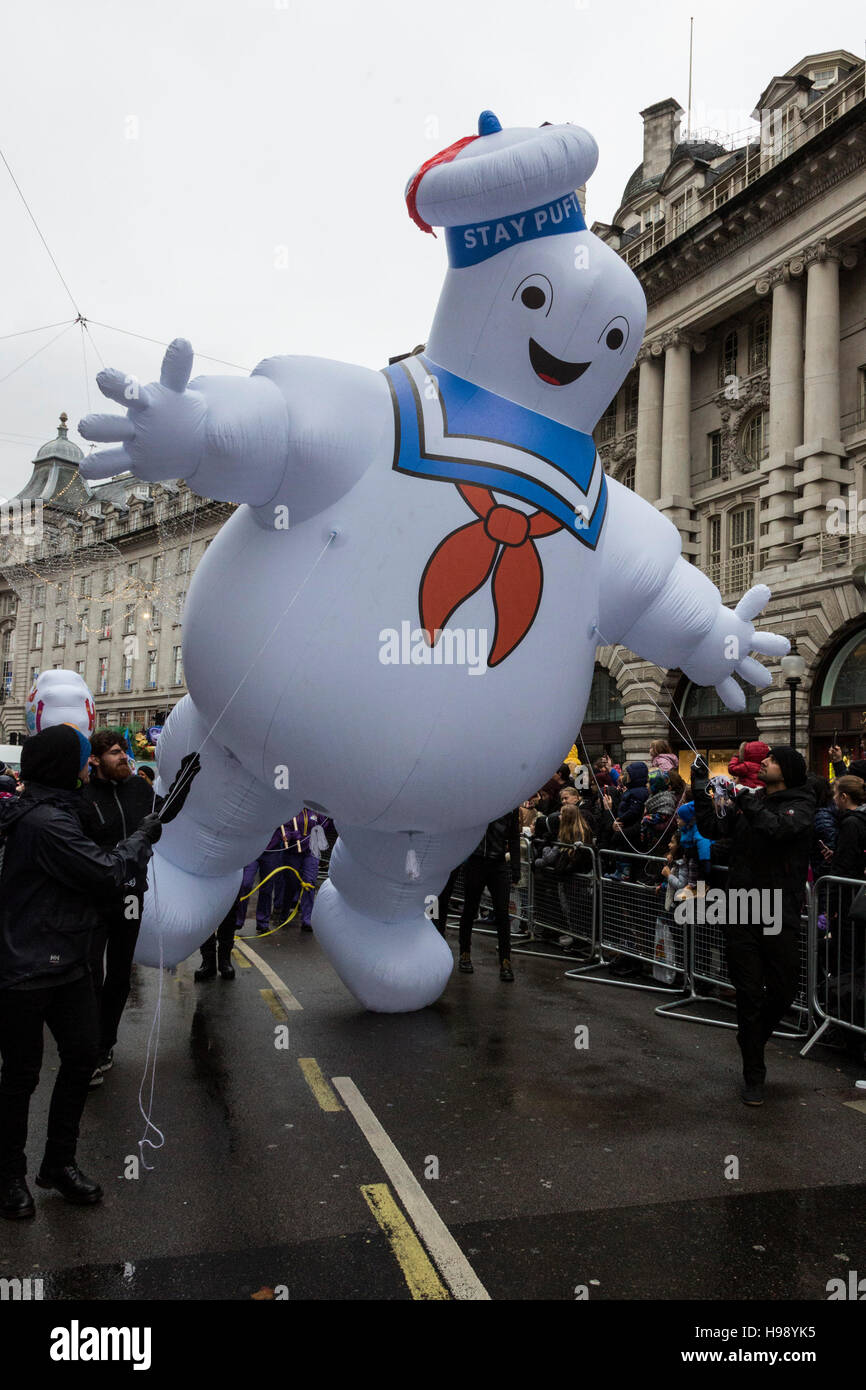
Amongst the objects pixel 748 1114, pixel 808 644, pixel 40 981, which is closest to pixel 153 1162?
pixel 40 981

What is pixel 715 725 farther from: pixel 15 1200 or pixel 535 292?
pixel 15 1200

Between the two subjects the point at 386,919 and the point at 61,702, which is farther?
the point at 61,702

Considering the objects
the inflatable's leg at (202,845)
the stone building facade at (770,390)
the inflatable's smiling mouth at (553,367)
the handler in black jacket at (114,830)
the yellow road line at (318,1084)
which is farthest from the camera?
the stone building facade at (770,390)

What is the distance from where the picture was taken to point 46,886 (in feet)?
12.2

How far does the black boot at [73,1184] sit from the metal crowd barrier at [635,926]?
5109mm

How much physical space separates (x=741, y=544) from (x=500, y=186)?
24246mm

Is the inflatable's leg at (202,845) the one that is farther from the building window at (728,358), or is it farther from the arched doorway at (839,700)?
the building window at (728,358)

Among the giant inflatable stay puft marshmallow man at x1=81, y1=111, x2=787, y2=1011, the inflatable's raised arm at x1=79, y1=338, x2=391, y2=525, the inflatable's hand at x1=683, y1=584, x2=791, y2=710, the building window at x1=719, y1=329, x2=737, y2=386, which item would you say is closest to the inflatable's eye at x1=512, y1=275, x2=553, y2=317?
the giant inflatable stay puft marshmallow man at x1=81, y1=111, x2=787, y2=1011

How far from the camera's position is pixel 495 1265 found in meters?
3.29

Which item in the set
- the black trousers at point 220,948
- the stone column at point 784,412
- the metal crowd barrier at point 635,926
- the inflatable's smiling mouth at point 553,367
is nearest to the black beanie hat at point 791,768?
the inflatable's smiling mouth at point 553,367

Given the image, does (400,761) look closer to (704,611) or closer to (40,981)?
(40,981)

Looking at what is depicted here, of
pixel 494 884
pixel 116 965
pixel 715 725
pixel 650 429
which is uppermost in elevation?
pixel 650 429

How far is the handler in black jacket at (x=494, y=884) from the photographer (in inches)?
325

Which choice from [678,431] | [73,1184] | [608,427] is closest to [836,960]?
[73,1184]
